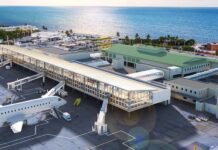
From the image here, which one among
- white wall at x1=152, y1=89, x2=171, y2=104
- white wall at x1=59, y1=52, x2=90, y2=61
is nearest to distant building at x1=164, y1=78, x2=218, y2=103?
white wall at x1=152, y1=89, x2=171, y2=104

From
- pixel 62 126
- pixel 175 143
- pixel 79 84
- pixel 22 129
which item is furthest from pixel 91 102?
pixel 175 143

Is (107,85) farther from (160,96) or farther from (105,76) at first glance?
(160,96)

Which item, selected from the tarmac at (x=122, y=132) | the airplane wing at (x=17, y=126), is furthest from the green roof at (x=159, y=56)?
the airplane wing at (x=17, y=126)

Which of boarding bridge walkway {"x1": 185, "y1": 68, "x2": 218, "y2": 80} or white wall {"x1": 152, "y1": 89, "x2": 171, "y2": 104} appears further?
boarding bridge walkway {"x1": 185, "y1": 68, "x2": 218, "y2": 80}

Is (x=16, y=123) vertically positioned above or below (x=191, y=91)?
below

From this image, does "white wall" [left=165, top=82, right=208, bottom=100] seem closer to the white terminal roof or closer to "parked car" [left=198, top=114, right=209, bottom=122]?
"parked car" [left=198, top=114, right=209, bottom=122]

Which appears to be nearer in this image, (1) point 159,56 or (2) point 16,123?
(2) point 16,123

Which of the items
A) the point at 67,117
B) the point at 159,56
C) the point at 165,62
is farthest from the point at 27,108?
the point at 159,56
